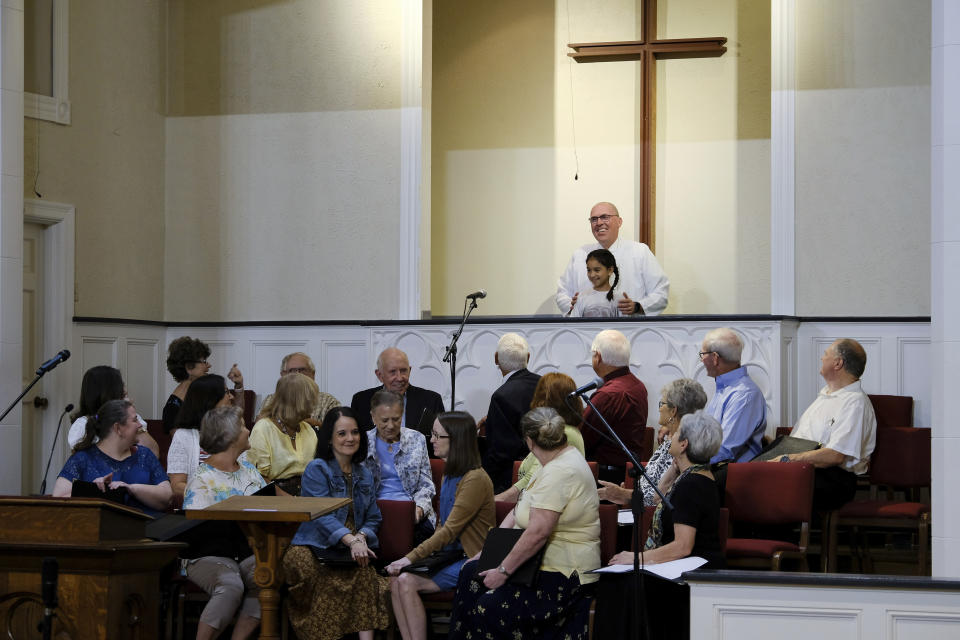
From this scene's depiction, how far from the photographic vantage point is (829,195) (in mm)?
8766

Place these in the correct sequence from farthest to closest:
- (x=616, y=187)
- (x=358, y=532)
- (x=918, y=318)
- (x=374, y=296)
→ (x=616, y=187), (x=374, y=296), (x=918, y=318), (x=358, y=532)

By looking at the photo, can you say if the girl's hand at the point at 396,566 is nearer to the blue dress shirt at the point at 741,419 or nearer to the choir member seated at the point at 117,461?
the choir member seated at the point at 117,461

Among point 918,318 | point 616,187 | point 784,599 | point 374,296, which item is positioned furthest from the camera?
point 616,187

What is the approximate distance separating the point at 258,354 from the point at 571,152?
11.0 ft

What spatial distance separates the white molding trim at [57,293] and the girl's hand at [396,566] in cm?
371

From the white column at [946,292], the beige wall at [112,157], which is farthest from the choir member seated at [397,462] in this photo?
the beige wall at [112,157]

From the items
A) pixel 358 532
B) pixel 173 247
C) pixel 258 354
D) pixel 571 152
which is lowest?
pixel 358 532

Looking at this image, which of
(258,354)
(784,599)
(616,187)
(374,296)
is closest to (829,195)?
(616,187)

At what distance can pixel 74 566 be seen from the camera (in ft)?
13.4

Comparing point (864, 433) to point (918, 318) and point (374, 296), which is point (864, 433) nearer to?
point (918, 318)

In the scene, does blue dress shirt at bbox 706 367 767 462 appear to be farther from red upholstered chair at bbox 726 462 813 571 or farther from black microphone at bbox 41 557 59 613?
black microphone at bbox 41 557 59 613

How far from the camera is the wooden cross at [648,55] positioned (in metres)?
10.5

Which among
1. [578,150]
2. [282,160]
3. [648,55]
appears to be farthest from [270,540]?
[648,55]

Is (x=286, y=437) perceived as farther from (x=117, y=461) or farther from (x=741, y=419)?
(x=741, y=419)
